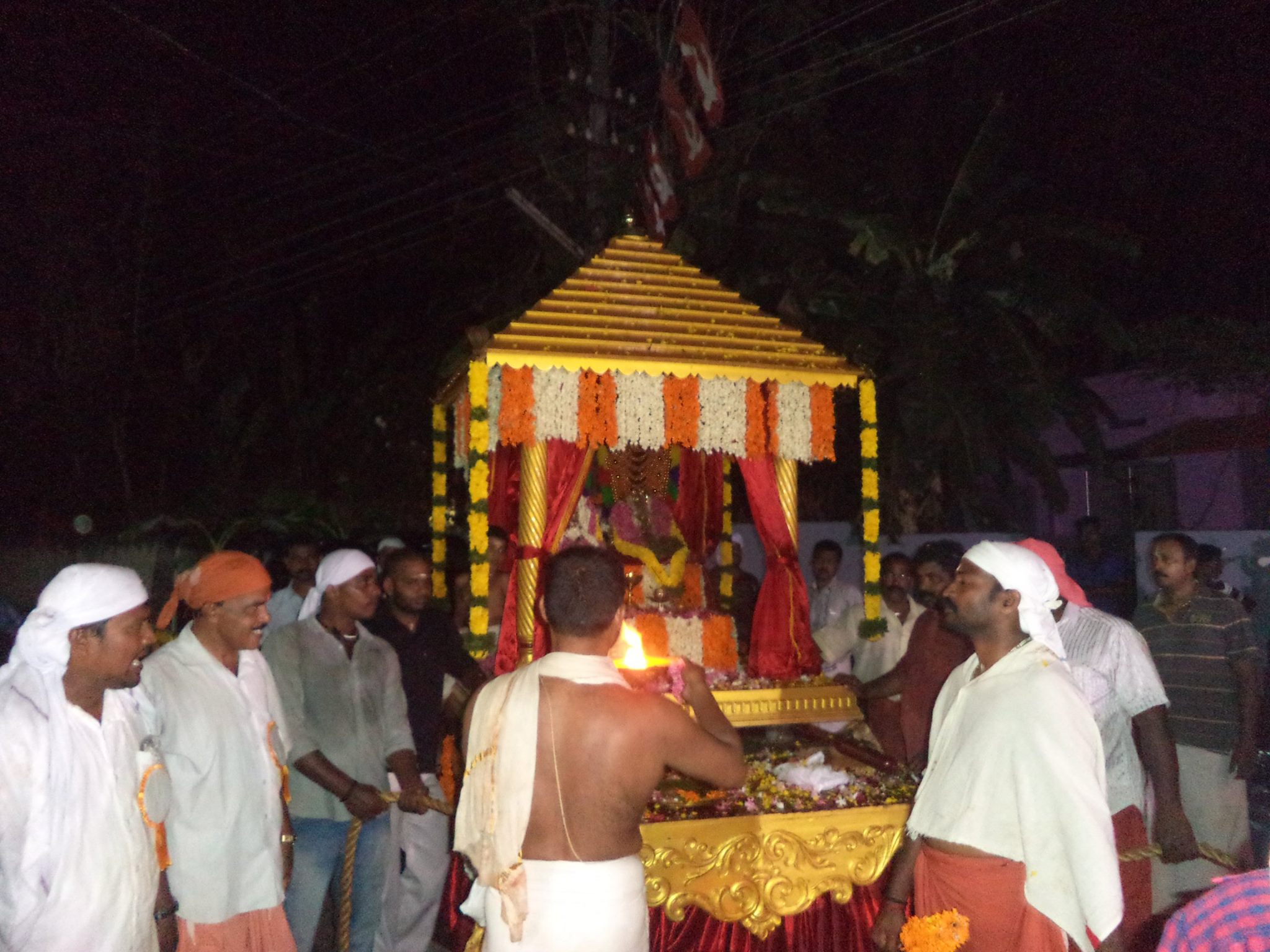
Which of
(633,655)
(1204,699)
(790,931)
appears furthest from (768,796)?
(1204,699)

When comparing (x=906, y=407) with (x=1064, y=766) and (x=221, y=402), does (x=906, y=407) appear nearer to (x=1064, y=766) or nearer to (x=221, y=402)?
(x=1064, y=766)

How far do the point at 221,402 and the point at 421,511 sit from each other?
13.1 ft

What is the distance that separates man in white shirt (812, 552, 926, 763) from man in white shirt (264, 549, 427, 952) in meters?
3.29

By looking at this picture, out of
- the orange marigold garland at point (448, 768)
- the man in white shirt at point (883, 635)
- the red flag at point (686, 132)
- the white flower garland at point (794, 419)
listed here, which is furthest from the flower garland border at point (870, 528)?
the orange marigold garland at point (448, 768)

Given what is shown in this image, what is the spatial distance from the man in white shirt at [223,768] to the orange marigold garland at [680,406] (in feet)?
11.1

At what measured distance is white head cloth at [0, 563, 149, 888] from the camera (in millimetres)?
2775

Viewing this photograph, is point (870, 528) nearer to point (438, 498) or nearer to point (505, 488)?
point (505, 488)

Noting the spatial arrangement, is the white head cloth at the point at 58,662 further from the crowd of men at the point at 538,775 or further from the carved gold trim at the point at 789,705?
the carved gold trim at the point at 789,705

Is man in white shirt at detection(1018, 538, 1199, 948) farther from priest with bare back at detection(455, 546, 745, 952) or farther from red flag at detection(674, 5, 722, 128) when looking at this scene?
red flag at detection(674, 5, 722, 128)

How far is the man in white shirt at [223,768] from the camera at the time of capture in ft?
11.1

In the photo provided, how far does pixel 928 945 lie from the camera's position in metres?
3.18

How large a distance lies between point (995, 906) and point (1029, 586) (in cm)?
96

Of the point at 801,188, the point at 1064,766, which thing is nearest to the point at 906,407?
the point at 801,188

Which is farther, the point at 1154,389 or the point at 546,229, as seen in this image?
the point at 1154,389
